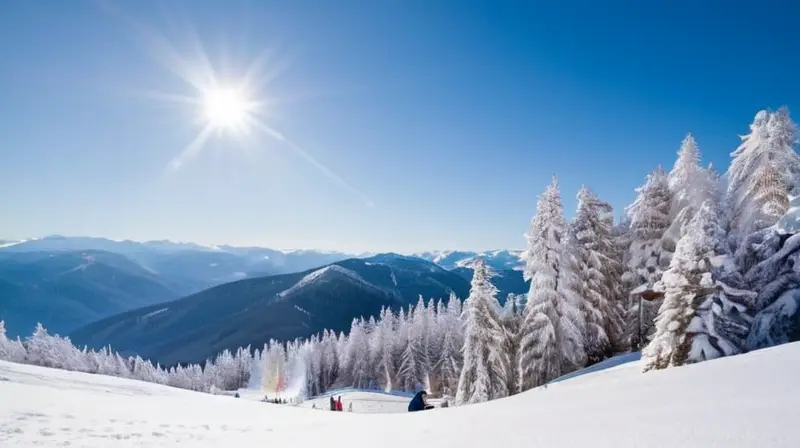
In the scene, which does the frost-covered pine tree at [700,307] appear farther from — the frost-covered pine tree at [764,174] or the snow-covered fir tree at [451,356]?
the snow-covered fir tree at [451,356]

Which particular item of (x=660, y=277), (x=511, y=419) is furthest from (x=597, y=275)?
(x=511, y=419)

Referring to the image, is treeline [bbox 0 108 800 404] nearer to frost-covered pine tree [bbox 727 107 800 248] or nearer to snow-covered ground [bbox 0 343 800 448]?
frost-covered pine tree [bbox 727 107 800 248]

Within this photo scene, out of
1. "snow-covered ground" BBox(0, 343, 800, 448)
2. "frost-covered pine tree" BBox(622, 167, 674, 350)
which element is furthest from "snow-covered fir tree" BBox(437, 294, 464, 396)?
"snow-covered ground" BBox(0, 343, 800, 448)

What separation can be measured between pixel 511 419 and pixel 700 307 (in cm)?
1254

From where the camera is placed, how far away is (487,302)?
29469 millimetres

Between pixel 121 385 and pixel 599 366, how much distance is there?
2176 centimetres

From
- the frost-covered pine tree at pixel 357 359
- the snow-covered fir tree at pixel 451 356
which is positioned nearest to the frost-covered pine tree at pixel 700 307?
the snow-covered fir tree at pixel 451 356

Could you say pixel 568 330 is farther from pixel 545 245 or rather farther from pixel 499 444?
pixel 499 444

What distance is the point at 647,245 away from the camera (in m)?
28.4

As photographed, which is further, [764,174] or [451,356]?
[451,356]

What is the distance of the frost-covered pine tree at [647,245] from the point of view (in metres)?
26.1

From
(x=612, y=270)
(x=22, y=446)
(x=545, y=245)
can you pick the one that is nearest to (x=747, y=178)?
(x=612, y=270)

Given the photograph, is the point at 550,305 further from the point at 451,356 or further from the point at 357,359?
the point at 357,359

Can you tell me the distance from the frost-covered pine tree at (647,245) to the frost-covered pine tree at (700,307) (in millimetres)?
9523
